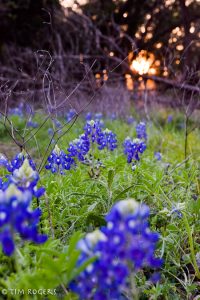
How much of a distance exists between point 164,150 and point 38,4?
27.4ft

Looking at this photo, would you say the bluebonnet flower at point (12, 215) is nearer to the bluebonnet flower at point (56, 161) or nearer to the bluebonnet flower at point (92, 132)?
the bluebonnet flower at point (56, 161)

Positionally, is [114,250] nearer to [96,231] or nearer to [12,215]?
[96,231]

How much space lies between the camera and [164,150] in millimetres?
5711

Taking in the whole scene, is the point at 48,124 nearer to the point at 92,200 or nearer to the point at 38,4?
the point at 92,200

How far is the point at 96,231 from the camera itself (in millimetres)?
1321

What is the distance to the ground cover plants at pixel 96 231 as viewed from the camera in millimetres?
1293

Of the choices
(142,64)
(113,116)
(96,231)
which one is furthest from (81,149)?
(142,64)

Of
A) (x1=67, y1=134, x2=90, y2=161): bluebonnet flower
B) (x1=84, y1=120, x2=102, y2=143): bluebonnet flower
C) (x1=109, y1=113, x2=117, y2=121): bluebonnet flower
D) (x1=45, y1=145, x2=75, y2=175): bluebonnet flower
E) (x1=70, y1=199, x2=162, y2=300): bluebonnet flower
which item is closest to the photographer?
(x1=70, y1=199, x2=162, y2=300): bluebonnet flower

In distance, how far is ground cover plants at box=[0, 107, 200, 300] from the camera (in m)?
1.29

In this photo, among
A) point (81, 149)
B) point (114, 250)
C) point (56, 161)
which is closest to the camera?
point (114, 250)

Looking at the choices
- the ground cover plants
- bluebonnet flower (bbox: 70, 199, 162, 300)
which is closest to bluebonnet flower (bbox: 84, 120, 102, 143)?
the ground cover plants

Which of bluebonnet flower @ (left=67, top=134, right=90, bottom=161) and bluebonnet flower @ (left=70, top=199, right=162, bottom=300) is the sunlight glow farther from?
bluebonnet flower @ (left=70, top=199, right=162, bottom=300)

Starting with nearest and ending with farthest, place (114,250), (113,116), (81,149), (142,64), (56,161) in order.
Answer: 1. (114,250)
2. (56,161)
3. (81,149)
4. (113,116)
5. (142,64)

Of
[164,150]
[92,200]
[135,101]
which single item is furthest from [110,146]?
[135,101]
